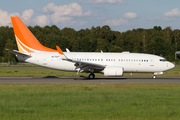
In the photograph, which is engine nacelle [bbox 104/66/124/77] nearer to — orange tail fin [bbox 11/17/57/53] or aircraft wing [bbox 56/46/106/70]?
aircraft wing [bbox 56/46/106/70]

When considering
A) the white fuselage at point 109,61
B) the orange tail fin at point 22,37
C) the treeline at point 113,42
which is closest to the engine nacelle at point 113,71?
the white fuselage at point 109,61

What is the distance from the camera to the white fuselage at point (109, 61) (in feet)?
93.3

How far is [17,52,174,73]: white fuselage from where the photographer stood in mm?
28438

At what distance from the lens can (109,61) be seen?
28391mm

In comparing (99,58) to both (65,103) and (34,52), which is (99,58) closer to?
(34,52)

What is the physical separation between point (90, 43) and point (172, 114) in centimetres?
10094

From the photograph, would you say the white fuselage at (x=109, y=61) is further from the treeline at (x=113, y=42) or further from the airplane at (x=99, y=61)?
the treeline at (x=113, y=42)

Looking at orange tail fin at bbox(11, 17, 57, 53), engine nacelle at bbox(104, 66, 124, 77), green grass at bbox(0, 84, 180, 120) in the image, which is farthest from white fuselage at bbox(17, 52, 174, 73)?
green grass at bbox(0, 84, 180, 120)

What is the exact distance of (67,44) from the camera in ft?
363

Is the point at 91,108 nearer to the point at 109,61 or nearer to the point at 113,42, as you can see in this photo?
the point at 109,61

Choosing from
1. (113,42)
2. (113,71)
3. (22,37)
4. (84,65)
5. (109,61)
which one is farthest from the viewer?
(113,42)

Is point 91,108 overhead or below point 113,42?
below

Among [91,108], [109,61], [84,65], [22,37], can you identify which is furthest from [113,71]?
[91,108]

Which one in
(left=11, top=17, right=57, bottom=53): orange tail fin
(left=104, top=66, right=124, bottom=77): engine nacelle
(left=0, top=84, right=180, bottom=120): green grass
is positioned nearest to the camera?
(left=0, top=84, right=180, bottom=120): green grass
